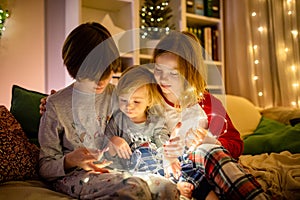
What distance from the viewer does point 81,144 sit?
107 centimetres

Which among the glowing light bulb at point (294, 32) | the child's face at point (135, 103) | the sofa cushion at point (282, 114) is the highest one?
the glowing light bulb at point (294, 32)

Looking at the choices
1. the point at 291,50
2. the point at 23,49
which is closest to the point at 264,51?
the point at 291,50

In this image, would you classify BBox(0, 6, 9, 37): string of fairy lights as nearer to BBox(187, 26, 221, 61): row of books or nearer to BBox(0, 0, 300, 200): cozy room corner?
BBox(0, 0, 300, 200): cozy room corner

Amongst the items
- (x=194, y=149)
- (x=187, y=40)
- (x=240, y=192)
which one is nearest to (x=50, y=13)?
(x=187, y=40)

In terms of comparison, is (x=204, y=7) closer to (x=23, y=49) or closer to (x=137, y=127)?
(x=23, y=49)

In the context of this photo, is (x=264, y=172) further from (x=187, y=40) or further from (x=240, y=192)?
(x=187, y=40)

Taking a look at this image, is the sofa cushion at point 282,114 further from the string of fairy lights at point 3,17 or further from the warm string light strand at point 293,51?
the string of fairy lights at point 3,17

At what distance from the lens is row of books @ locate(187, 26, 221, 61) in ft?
8.79

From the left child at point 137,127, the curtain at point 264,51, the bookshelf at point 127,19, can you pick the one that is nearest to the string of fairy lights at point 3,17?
the bookshelf at point 127,19

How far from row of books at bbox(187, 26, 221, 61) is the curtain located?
0.45ft

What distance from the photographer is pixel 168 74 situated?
0.99 m

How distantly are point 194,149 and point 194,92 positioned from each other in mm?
174

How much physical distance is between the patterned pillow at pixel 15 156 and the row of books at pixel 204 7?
70.1 inches

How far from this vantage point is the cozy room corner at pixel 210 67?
1.13 meters
